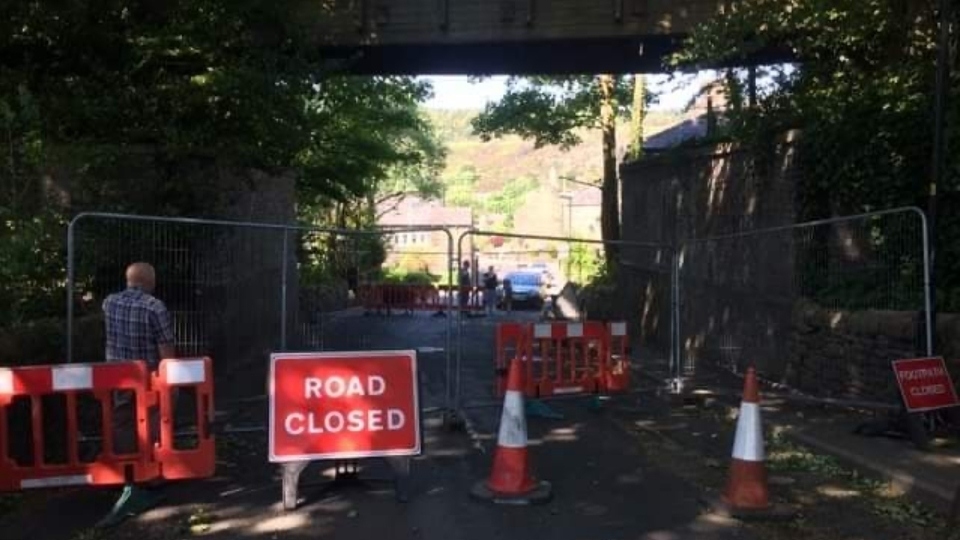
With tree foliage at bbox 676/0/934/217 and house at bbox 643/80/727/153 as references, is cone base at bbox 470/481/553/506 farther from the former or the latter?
house at bbox 643/80/727/153

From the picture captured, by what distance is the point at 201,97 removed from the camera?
51.1ft

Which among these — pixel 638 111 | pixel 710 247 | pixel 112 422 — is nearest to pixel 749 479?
pixel 112 422

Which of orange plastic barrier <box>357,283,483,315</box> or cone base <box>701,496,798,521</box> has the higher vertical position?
orange plastic barrier <box>357,283,483,315</box>

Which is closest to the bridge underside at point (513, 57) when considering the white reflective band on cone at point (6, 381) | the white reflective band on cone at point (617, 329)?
the white reflective band on cone at point (617, 329)

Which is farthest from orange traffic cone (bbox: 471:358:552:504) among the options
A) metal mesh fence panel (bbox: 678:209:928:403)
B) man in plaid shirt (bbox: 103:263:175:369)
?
metal mesh fence panel (bbox: 678:209:928:403)

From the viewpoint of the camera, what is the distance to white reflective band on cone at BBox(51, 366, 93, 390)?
7.32 m

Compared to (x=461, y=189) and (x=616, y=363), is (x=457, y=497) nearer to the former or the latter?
(x=616, y=363)

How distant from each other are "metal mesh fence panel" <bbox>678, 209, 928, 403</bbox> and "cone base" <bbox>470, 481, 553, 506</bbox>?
16.0 feet

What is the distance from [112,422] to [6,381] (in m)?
0.80

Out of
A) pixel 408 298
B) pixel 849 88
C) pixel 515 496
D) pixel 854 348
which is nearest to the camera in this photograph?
pixel 515 496

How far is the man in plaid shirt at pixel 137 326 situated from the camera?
816 cm

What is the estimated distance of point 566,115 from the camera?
34406 mm

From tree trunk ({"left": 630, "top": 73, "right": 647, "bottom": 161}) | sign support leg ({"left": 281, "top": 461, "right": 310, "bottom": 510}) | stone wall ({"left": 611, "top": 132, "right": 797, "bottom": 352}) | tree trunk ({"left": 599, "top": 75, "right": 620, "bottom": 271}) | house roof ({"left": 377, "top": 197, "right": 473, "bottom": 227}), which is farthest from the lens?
house roof ({"left": 377, "top": 197, "right": 473, "bottom": 227})

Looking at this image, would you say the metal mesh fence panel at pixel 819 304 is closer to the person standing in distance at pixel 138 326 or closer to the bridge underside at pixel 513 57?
the bridge underside at pixel 513 57
